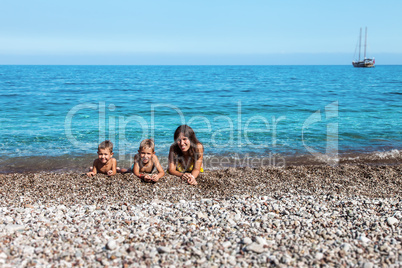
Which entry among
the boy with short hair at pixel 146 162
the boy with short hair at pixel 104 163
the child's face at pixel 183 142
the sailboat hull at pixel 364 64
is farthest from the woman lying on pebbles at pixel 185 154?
the sailboat hull at pixel 364 64

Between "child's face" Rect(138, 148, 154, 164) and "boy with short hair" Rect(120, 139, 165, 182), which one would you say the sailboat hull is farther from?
"child's face" Rect(138, 148, 154, 164)

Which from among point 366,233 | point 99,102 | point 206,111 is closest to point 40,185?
point 366,233

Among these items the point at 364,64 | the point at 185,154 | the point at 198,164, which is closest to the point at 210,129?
the point at 185,154

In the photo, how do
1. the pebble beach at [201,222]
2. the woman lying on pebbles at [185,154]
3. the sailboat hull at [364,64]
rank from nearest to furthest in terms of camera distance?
the pebble beach at [201,222], the woman lying on pebbles at [185,154], the sailboat hull at [364,64]

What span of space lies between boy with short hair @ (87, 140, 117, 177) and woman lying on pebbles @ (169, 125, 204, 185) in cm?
140

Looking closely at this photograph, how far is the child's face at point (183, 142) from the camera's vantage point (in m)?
7.88

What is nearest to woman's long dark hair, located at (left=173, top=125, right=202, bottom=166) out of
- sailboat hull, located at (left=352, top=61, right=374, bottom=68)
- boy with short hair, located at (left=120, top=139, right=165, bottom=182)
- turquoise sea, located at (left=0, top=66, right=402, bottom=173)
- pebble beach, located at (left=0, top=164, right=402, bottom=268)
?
boy with short hair, located at (left=120, top=139, right=165, bottom=182)

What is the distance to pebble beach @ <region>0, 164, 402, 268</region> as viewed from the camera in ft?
13.8

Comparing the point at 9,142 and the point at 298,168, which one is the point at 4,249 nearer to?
the point at 298,168

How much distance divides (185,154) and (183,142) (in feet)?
1.43

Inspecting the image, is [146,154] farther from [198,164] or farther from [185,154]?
[198,164]

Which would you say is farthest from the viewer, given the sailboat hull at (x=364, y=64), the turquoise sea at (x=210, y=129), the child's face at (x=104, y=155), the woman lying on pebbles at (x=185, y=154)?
the sailboat hull at (x=364, y=64)

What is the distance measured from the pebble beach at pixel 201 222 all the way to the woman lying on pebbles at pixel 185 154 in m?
0.47

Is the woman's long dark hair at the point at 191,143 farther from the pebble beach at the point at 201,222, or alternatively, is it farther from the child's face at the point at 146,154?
the pebble beach at the point at 201,222
